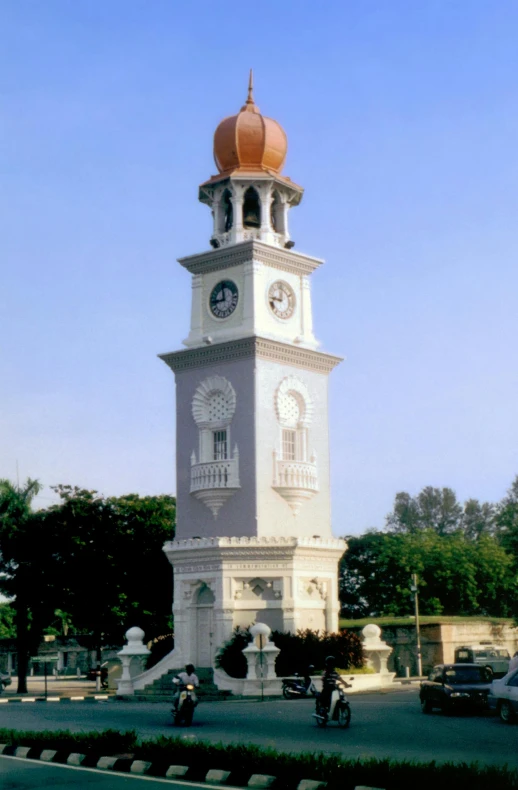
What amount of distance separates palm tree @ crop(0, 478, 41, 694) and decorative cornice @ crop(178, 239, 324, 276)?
1450cm

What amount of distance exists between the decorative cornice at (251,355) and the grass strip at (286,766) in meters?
25.8

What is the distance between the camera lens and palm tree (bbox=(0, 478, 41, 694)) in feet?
167

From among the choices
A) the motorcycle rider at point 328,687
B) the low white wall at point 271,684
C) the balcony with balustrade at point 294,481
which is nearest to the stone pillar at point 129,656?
the low white wall at point 271,684

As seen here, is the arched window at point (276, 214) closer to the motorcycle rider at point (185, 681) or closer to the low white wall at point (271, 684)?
the low white wall at point (271, 684)

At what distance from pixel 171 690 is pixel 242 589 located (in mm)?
4617

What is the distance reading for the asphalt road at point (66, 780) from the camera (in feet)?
51.3

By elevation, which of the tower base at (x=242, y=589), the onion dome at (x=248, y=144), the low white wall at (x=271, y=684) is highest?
the onion dome at (x=248, y=144)

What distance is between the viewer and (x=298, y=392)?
151ft

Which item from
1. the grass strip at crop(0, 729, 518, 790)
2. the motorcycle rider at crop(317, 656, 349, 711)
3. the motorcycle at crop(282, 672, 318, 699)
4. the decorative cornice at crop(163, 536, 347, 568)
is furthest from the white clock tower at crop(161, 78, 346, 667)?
the grass strip at crop(0, 729, 518, 790)

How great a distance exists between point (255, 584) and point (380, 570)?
31805mm

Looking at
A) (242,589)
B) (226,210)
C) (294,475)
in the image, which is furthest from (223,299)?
(242,589)

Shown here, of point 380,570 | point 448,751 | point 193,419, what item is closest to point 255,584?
point 193,419

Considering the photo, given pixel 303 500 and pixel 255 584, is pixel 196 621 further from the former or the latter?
pixel 303 500

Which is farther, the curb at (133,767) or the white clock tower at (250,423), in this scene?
the white clock tower at (250,423)
